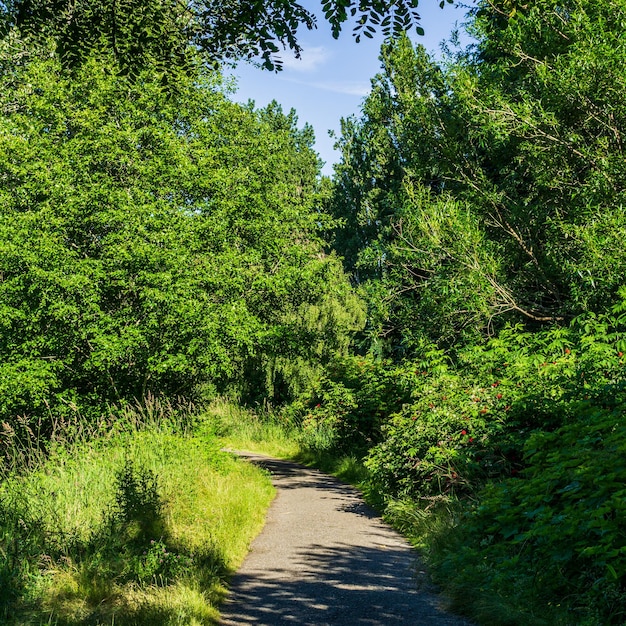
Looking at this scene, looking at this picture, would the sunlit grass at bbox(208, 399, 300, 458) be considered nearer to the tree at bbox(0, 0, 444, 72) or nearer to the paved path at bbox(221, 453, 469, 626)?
the paved path at bbox(221, 453, 469, 626)

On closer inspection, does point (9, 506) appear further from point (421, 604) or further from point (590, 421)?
point (590, 421)

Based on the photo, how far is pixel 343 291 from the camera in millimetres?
18484

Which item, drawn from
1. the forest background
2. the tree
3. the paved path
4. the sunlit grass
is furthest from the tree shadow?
the sunlit grass

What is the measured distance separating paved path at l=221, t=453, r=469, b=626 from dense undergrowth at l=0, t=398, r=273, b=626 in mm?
302

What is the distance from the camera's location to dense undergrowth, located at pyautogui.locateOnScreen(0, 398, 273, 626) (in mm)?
4906

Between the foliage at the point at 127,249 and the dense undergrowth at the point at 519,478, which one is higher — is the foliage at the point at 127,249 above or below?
above

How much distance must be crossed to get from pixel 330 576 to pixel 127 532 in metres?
2.21

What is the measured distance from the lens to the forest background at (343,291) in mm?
5551

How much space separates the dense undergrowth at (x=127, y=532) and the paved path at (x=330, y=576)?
0.30 m

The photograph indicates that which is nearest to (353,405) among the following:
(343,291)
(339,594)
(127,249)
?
(343,291)

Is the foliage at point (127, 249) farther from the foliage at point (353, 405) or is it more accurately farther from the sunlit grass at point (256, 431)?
the sunlit grass at point (256, 431)

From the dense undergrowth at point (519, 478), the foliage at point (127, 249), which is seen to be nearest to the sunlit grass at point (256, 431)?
the foliage at point (127, 249)

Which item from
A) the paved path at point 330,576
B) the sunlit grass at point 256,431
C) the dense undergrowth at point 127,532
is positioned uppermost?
the dense undergrowth at point 127,532

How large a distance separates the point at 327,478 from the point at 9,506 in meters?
8.11
